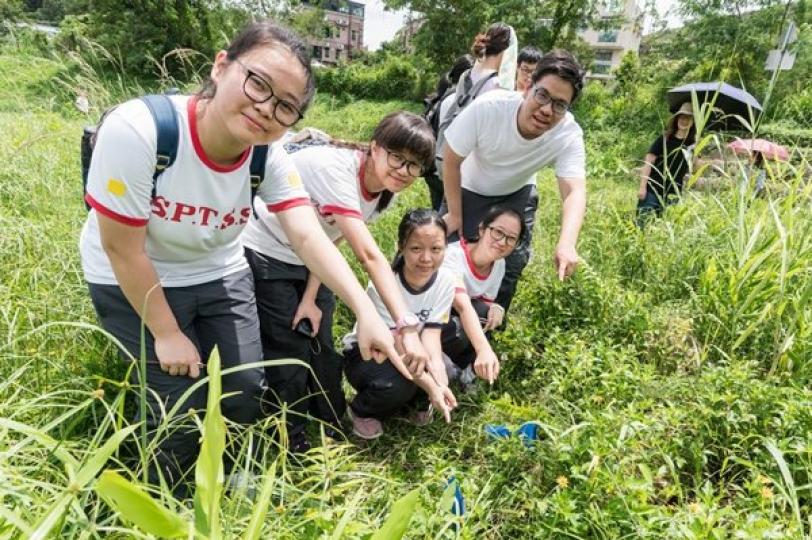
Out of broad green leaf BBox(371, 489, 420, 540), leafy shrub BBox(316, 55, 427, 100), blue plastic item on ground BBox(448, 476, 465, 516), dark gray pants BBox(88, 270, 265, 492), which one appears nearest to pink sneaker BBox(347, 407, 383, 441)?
dark gray pants BBox(88, 270, 265, 492)

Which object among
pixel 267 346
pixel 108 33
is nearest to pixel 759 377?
pixel 267 346

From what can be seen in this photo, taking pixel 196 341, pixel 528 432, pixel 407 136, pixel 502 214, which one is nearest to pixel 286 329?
pixel 196 341

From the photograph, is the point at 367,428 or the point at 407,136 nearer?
Answer: the point at 407,136

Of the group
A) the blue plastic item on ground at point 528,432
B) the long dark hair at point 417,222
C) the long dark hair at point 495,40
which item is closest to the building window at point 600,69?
the long dark hair at point 495,40

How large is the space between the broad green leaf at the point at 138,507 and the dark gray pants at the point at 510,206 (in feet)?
6.99

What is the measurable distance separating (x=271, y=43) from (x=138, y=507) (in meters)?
1.05

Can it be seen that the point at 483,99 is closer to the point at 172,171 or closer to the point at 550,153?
the point at 550,153

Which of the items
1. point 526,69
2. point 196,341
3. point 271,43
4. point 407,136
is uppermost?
point 526,69

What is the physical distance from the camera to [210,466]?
26.1 inches

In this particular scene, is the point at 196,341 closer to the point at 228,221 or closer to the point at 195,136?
the point at 228,221

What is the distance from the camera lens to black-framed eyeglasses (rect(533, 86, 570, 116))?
216cm

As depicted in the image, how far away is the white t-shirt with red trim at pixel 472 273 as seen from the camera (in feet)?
8.04

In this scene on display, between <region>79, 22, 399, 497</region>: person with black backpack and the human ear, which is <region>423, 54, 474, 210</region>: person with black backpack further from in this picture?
the human ear

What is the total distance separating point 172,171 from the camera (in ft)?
4.40
